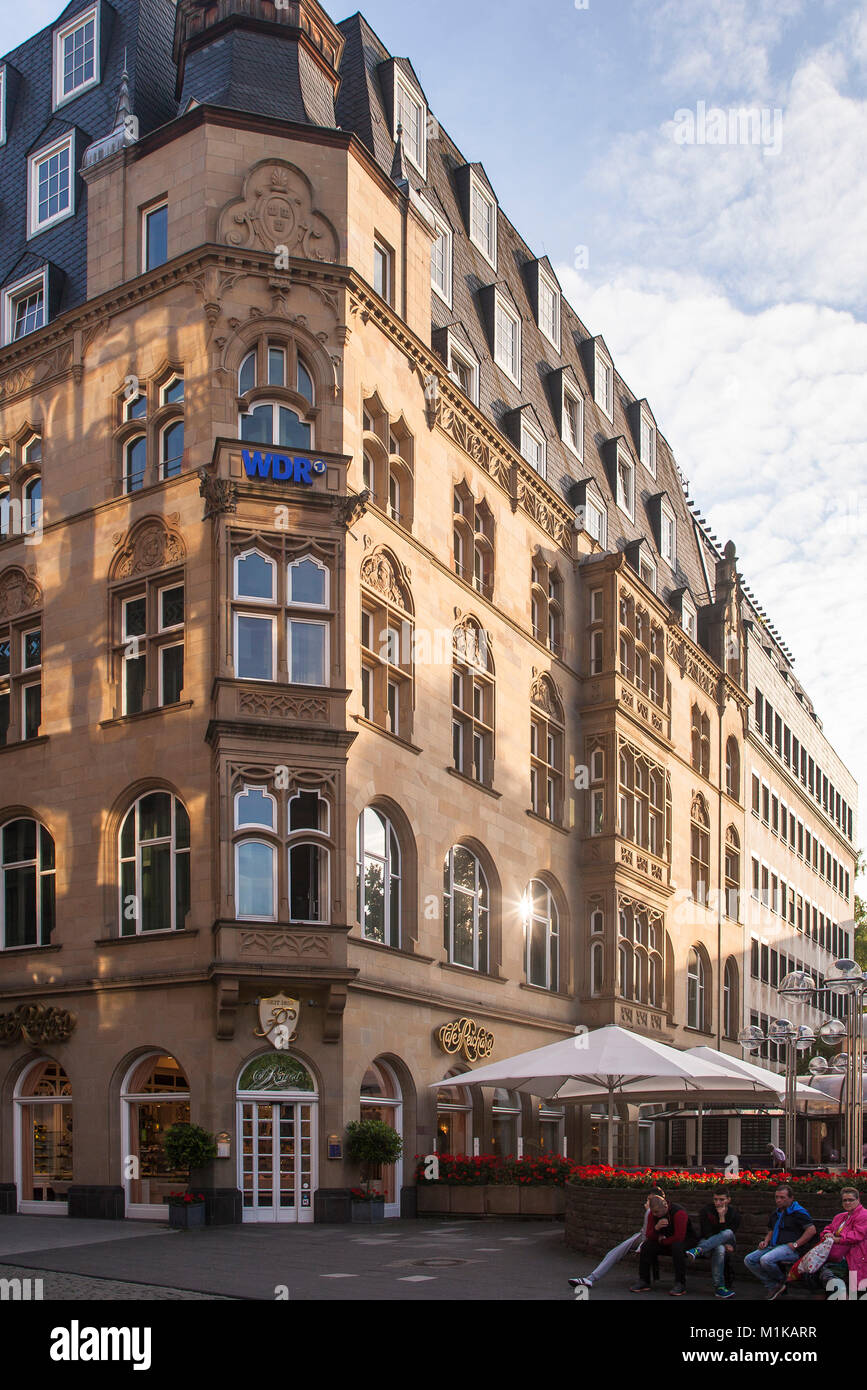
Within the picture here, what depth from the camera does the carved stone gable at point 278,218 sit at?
3225 cm

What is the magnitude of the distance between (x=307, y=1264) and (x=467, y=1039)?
14529mm

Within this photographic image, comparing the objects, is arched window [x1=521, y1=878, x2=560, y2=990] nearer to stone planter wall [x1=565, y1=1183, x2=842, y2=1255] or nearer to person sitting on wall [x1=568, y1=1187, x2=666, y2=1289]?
stone planter wall [x1=565, y1=1183, x2=842, y2=1255]

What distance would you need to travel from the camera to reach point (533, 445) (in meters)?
44.7

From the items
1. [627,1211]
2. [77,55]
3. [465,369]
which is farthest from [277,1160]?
[77,55]

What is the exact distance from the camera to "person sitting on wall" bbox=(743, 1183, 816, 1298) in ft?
59.3

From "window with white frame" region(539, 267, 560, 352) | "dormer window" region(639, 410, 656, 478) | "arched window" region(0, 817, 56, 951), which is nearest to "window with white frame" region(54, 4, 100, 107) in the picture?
"window with white frame" region(539, 267, 560, 352)

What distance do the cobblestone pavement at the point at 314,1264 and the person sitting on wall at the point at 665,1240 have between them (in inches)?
8.7

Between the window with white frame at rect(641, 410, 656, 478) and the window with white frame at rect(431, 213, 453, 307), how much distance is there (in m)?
19.0

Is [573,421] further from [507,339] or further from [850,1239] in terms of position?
[850,1239]

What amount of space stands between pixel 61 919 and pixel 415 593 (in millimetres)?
10309

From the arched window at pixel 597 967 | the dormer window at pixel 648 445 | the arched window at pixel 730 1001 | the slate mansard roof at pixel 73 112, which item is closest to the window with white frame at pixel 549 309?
the dormer window at pixel 648 445

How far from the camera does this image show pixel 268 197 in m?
32.6

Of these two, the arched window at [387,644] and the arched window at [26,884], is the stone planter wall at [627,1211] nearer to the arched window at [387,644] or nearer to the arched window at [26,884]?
the arched window at [387,644]

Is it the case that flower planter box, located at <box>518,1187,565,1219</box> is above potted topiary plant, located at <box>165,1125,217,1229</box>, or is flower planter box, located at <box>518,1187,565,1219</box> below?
below
